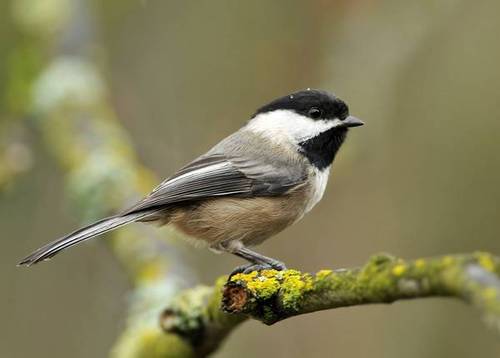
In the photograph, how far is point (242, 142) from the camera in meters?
3.64

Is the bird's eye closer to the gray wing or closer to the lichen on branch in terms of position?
the gray wing

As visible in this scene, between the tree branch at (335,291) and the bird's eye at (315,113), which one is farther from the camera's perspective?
the bird's eye at (315,113)

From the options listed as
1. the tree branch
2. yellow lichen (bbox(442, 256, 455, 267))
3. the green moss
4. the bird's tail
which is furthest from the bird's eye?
yellow lichen (bbox(442, 256, 455, 267))

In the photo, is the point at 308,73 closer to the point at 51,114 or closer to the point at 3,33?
the point at 51,114

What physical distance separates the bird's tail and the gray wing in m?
0.12

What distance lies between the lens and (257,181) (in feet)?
11.4

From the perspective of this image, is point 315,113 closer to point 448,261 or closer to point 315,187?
point 315,187

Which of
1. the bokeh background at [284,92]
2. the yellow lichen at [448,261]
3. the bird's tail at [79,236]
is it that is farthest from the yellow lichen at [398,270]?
the bokeh background at [284,92]

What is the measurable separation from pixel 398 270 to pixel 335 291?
0.23 metres

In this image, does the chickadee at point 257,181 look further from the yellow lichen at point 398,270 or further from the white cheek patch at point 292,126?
the yellow lichen at point 398,270

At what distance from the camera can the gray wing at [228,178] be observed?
10.9 feet

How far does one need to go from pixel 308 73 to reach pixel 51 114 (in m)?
1.69

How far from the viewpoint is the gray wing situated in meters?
3.31

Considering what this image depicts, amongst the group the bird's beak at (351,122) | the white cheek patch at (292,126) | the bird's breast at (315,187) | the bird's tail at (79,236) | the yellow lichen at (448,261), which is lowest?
the yellow lichen at (448,261)
